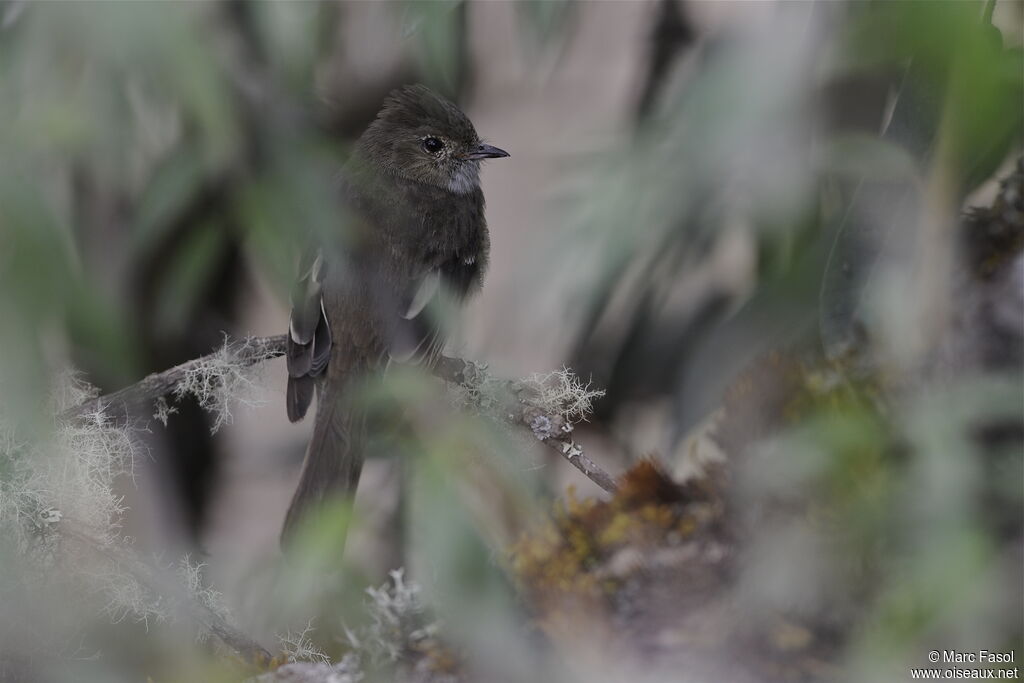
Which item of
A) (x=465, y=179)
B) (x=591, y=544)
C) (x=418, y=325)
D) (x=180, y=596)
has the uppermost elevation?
(x=465, y=179)

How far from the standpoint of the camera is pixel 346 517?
30.3 inches

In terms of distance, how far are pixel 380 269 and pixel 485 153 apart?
0.15m

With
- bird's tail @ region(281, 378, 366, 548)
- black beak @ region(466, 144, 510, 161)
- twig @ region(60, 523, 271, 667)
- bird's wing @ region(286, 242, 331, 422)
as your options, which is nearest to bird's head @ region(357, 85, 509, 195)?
black beak @ region(466, 144, 510, 161)

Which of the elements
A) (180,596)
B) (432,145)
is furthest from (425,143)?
(180,596)

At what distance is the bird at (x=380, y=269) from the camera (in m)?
0.82

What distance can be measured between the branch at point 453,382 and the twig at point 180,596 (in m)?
0.09

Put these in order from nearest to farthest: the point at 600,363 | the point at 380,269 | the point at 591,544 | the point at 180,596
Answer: the point at 180,596 < the point at 591,544 < the point at 380,269 < the point at 600,363

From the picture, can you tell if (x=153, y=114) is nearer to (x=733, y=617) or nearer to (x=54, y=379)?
(x=54, y=379)

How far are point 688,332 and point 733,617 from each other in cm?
46

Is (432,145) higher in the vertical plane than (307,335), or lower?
higher

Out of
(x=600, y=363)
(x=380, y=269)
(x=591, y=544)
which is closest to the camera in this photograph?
(x=591, y=544)

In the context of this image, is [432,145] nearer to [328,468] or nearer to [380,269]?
[380,269]

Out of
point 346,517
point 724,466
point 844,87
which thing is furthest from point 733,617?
point 844,87

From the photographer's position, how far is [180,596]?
0.67 meters
